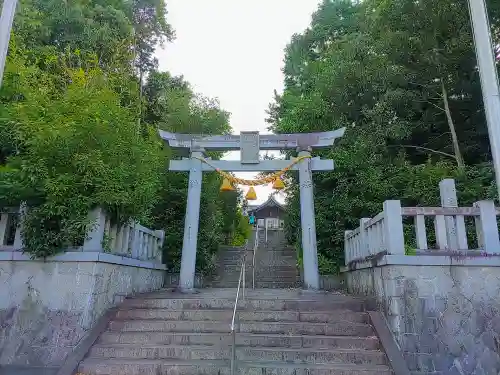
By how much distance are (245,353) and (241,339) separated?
32 centimetres

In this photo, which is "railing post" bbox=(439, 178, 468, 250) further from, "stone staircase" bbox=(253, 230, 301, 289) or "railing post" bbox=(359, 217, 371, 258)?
"stone staircase" bbox=(253, 230, 301, 289)

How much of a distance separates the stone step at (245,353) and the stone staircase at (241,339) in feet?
0.04

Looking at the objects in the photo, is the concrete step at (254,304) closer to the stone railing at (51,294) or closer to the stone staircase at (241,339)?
the stone staircase at (241,339)

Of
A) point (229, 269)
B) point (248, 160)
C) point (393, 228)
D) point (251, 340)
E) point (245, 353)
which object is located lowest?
point (245, 353)

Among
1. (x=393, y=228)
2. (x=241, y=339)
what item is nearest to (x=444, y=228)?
(x=393, y=228)

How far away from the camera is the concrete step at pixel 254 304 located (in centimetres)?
638

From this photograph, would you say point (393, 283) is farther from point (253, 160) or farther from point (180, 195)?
point (180, 195)

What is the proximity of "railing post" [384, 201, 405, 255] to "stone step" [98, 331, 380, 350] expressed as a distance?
136 cm

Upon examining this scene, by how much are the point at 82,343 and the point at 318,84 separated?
11598 mm

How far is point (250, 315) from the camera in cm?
619

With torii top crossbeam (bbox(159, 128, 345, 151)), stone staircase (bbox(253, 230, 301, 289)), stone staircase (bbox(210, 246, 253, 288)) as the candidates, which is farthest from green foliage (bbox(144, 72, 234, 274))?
torii top crossbeam (bbox(159, 128, 345, 151))

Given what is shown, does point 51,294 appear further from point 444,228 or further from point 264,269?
point 264,269

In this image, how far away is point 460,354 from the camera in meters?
5.30

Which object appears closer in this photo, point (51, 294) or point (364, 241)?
point (51, 294)
